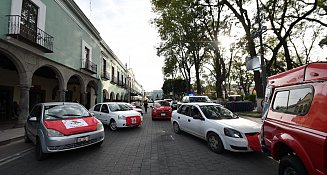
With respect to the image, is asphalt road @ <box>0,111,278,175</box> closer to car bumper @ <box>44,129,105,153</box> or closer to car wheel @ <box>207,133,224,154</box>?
car wheel @ <box>207,133,224,154</box>

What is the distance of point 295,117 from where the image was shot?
123 inches

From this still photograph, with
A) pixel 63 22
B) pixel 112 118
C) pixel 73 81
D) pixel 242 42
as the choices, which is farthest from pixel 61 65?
pixel 242 42

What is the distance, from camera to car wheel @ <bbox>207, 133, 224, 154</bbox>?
18.2 ft

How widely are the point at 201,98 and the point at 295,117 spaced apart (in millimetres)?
14305

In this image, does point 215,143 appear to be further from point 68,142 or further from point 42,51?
point 42,51

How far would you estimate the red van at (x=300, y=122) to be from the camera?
A: 2529 mm

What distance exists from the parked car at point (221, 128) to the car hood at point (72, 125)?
3.56 metres

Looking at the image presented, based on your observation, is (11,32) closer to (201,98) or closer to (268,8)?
(201,98)

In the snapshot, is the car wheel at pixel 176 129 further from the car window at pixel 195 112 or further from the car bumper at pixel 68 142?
the car bumper at pixel 68 142

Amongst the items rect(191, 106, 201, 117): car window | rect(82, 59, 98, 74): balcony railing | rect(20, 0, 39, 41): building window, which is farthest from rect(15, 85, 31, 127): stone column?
rect(191, 106, 201, 117): car window

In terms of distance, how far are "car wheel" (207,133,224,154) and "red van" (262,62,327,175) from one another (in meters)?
1.65

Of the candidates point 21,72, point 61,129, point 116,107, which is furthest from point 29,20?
point 61,129

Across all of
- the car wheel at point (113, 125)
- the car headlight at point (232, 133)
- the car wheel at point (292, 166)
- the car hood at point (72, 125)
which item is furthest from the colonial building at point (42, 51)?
the car wheel at point (292, 166)

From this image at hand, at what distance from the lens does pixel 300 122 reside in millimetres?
2930
